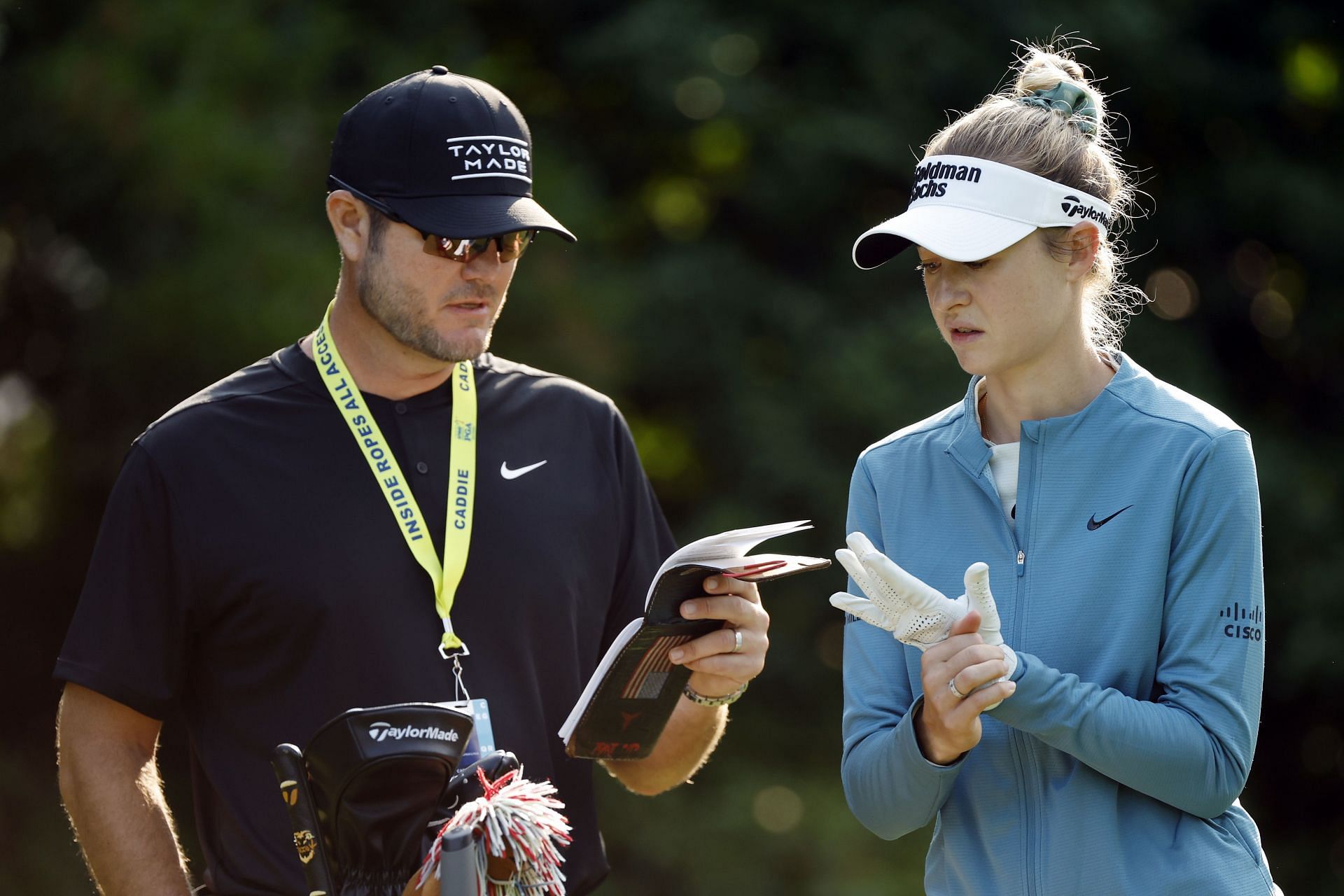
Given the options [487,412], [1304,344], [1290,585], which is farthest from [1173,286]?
[487,412]

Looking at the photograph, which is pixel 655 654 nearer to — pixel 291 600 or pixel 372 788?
pixel 372 788

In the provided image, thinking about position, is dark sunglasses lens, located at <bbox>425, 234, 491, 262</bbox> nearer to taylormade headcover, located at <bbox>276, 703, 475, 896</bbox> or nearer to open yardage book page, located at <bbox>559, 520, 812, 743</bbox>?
open yardage book page, located at <bbox>559, 520, 812, 743</bbox>

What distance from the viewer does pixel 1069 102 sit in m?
2.37

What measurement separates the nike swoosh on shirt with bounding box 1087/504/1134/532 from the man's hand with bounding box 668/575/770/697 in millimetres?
567

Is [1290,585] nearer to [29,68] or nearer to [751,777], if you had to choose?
[751,777]

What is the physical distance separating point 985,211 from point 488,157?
3.14 ft

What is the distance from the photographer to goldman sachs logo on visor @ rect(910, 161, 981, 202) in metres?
2.27

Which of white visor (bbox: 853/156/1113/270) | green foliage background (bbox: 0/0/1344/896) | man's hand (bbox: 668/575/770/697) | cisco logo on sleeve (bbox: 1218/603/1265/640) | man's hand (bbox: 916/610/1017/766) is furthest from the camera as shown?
green foliage background (bbox: 0/0/1344/896)

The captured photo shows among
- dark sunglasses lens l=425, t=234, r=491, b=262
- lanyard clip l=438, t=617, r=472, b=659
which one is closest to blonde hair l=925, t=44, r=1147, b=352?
dark sunglasses lens l=425, t=234, r=491, b=262

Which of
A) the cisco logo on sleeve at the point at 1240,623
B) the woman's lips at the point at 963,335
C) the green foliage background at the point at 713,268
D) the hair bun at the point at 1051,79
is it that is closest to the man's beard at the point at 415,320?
the woman's lips at the point at 963,335

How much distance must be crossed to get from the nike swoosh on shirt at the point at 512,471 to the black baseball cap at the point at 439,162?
440 mm

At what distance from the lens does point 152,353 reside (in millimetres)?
6234

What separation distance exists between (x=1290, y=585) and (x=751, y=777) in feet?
9.01

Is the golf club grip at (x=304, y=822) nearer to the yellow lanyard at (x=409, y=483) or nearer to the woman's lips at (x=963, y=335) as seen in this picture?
the yellow lanyard at (x=409, y=483)
